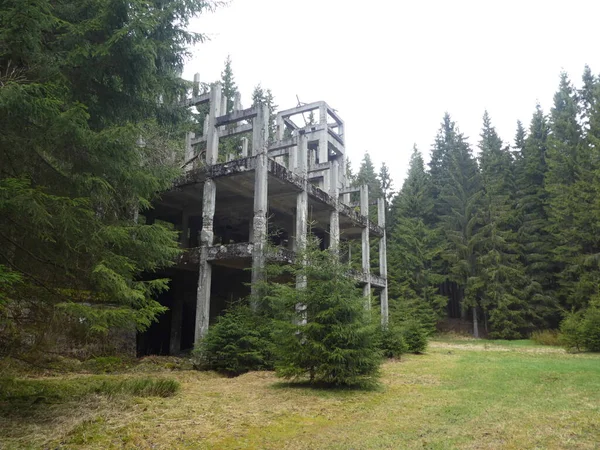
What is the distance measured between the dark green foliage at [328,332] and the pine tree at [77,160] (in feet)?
11.1

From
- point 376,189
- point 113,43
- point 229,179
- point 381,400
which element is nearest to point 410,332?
point 229,179

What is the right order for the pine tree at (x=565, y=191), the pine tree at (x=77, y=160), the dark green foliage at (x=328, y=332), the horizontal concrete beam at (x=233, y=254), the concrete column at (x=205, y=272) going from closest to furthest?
1. the pine tree at (x=77, y=160)
2. the dark green foliage at (x=328, y=332)
3. the horizontal concrete beam at (x=233, y=254)
4. the concrete column at (x=205, y=272)
5. the pine tree at (x=565, y=191)

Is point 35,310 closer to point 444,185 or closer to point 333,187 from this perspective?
point 333,187

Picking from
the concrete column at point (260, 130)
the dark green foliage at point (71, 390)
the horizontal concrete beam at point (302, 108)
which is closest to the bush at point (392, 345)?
the concrete column at point (260, 130)

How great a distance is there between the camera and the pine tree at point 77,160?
6.20 metres

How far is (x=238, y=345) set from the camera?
42.7 feet

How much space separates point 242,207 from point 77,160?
1475 centimetres

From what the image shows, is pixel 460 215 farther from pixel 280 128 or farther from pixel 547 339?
pixel 280 128

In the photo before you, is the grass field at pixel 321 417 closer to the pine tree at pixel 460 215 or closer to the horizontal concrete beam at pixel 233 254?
the horizontal concrete beam at pixel 233 254

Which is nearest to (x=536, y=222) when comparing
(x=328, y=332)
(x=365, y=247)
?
(x=365, y=247)

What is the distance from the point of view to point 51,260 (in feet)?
23.0

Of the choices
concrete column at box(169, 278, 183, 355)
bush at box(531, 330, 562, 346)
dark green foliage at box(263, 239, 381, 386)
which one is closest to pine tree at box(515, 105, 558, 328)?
bush at box(531, 330, 562, 346)

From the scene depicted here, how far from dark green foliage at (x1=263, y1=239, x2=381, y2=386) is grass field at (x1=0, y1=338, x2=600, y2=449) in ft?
1.45

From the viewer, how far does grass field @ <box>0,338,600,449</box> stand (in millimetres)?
5246
